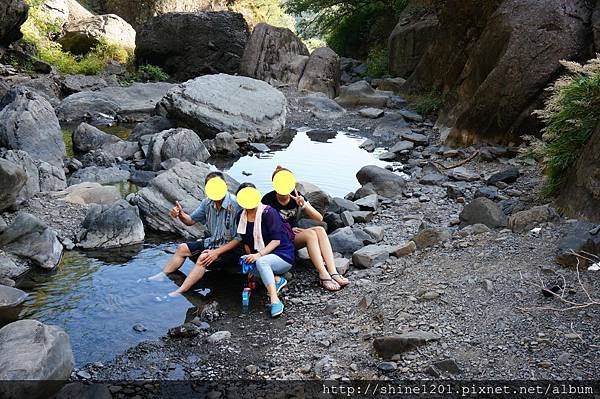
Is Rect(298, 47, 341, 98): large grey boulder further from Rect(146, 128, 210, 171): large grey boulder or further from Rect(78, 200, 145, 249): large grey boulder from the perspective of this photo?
Rect(78, 200, 145, 249): large grey boulder

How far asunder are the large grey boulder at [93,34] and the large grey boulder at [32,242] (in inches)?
817

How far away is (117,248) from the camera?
799 cm

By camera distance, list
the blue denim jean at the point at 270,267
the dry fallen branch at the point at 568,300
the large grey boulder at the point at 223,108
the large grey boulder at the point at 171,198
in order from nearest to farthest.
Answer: the dry fallen branch at the point at 568,300 < the blue denim jean at the point at 270,267 < the large grey boulder at the point at 171,198 < the large grey boulder at the point at 223,108

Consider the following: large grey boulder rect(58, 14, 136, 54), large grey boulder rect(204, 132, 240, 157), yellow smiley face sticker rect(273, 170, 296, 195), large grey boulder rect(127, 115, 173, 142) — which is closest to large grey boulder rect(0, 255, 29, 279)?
yellow smiley face sticker rect(273, 170, 296, 195)

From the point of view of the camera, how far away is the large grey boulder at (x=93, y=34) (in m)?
26.1

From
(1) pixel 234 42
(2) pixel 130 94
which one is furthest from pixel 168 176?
(1) pixel 234 42

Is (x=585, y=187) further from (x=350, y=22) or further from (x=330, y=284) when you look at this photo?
(x=350, y=22)

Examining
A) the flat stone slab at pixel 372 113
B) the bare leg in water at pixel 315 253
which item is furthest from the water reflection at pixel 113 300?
the flat stone slab at pixel 372 113

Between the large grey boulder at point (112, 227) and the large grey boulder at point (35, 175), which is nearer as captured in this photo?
the large grey boulder at point (112, 227)

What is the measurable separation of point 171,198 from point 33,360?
190 inches

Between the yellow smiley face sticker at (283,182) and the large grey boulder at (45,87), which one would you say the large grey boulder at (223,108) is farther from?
the yellow smiley face sticker at (283,182)

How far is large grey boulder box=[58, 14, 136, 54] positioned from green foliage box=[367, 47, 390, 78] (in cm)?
1111

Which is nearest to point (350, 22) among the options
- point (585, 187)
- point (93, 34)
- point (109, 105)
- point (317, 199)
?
point (93, 34)

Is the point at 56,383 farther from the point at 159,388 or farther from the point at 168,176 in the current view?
the point at 168,176
